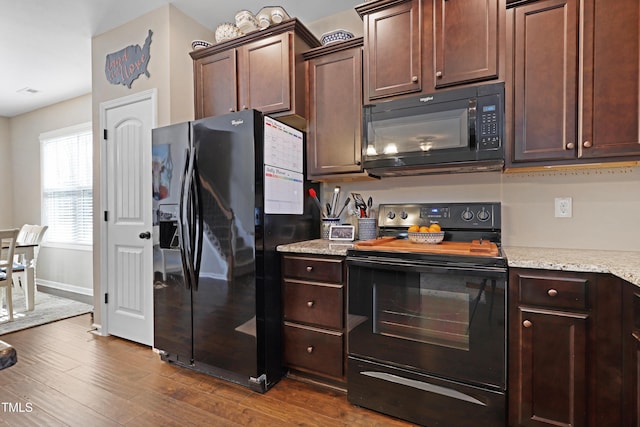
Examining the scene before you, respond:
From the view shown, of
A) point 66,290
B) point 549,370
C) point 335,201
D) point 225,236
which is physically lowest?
point 66,290

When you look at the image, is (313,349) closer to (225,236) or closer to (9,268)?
(225,236)

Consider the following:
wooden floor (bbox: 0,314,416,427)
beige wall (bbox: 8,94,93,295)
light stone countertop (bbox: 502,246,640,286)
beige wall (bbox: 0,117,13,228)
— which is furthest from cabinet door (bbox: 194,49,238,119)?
beige wall (bbox: 0,117,13,228)

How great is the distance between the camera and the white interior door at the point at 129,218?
2.78 metres

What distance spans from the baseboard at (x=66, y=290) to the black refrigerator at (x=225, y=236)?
8.63 ft

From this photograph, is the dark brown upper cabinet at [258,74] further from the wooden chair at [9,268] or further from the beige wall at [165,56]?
the wooden chair at [9,268]

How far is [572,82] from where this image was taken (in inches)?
66.5

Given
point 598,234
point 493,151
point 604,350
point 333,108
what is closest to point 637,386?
point 604,350

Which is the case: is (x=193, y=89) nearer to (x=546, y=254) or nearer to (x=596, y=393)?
(x=546, y=254)

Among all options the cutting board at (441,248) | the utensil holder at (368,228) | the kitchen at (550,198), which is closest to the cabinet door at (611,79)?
the kitchen at (550,198)

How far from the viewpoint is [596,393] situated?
1.40 metres

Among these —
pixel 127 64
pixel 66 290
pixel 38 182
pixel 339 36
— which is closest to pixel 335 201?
pixel 339 36

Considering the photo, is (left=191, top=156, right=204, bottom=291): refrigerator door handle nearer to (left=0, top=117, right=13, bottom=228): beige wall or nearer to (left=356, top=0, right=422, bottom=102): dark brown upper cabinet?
(left=356, top=0, right=422, bottom=102): dark brown upper cabinet

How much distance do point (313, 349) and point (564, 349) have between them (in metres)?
1.29

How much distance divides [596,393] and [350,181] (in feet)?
5.97
